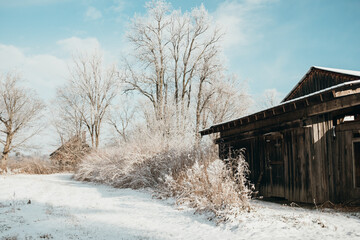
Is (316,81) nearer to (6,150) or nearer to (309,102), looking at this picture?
(309,102)

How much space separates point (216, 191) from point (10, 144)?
30.5 meters

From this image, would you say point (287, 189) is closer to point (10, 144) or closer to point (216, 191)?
point (216, 191)

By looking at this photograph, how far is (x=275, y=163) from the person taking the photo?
9.95 meters

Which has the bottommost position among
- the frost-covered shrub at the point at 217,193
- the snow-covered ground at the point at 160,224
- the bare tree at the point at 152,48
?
the snow-covered ground at the point at 160,224

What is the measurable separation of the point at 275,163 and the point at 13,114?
30853 mm

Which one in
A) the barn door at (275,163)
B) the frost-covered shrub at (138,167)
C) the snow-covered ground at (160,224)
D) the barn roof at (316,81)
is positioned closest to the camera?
the snow-covered ground at (160,224)

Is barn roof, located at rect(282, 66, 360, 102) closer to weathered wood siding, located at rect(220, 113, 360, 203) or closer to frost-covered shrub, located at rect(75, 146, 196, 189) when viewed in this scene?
weathered wood siding, located at rect(220, 113, 360, 203)

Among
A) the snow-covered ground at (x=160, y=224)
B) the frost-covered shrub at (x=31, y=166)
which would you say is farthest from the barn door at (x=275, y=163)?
the frost-covered shrub at (x=31, y=166)

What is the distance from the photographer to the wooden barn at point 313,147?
26.8ft

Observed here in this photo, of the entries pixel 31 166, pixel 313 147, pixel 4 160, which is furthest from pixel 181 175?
pixel 4 160

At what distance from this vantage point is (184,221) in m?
7.78

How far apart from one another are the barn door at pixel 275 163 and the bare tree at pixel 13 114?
29.9 meters

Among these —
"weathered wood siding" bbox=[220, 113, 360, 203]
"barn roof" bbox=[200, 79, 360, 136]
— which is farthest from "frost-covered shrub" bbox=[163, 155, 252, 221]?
"barn roof" bbox=[200, 79, 360, 136]

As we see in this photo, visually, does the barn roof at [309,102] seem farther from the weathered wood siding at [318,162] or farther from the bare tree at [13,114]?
the bare tree at [13,114]
